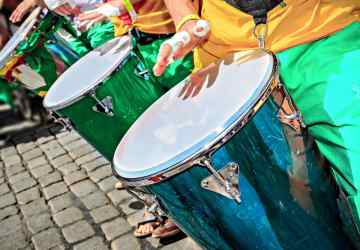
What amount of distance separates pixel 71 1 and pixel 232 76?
67.6 inches

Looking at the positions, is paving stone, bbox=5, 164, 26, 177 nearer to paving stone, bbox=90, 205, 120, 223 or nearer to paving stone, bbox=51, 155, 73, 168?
paving stone, bbox=51, 155, 73, 168

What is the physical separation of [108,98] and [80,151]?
1.98 m

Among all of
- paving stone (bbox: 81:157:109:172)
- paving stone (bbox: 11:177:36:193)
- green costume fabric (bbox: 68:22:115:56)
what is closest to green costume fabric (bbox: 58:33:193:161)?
green costume fabric (bbox: 68:22:115:56)

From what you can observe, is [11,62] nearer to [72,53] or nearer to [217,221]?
[72,53]

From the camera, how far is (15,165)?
439 centimetres

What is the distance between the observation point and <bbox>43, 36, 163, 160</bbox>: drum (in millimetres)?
2307

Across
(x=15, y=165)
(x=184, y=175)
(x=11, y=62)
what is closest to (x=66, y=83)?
(x=11, y=62)

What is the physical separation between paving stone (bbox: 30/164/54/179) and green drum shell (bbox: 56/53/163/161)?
5.44ft

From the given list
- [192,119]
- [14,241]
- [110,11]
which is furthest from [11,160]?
[192,119]

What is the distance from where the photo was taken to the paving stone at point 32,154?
14.6 ft

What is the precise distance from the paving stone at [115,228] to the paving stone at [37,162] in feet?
4.92

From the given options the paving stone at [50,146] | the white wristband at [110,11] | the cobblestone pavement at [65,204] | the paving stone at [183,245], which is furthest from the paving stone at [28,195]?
the white wristband at [110,11]

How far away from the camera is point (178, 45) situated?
1401 mm

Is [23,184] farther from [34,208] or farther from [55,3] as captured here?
[55,3]
